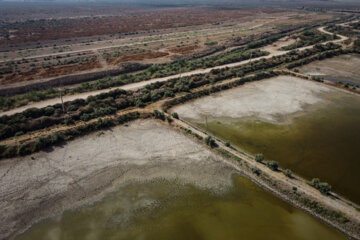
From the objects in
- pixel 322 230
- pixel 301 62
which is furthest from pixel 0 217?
pixel 301 62

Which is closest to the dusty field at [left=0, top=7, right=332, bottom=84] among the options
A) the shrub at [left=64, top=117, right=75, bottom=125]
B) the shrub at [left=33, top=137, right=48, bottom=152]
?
the shrub at [left=64, top=117, right=75, bottom=125]

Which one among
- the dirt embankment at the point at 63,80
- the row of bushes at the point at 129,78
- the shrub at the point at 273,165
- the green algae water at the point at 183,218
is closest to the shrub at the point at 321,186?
the green algae water at the point at 183,218

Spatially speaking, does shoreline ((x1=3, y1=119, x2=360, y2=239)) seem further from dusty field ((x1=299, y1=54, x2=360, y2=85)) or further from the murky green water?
dusty field ((x1=299, y1=54, x2=360, y2=85))

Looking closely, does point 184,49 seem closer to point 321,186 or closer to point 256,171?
point 256,171

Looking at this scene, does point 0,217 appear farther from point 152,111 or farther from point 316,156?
point 316,156

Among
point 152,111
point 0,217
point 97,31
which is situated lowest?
point 0,217
